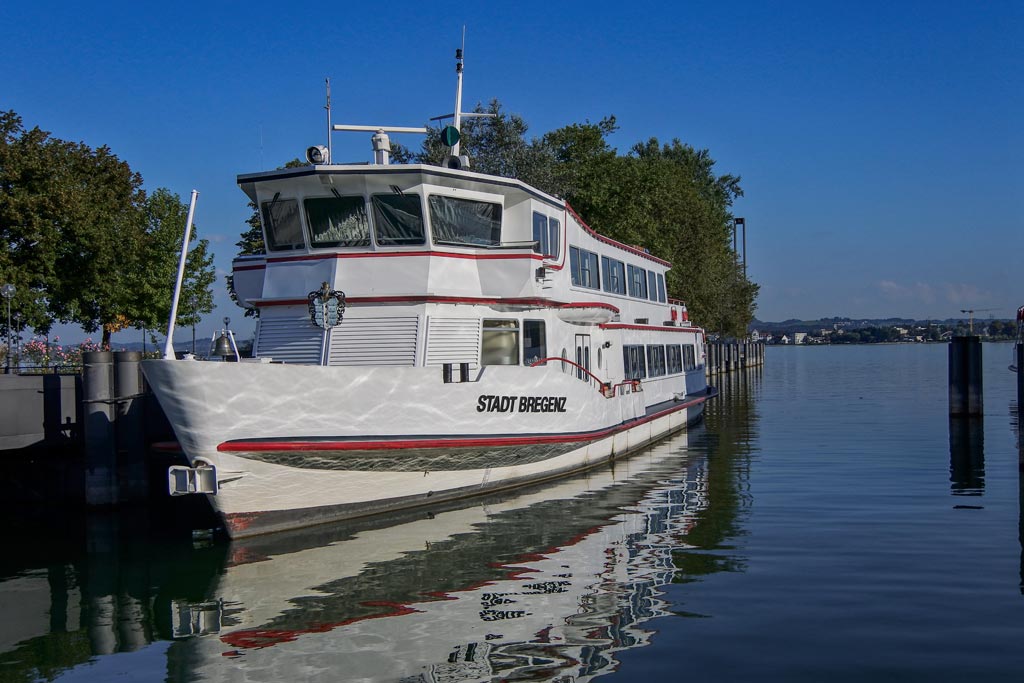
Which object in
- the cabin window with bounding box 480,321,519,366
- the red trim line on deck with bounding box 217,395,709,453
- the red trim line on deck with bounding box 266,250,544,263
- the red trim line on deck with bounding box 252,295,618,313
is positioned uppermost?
the red trim line on deck with bounding box 266,250,544,263

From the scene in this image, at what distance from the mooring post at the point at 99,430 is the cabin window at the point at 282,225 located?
346cm

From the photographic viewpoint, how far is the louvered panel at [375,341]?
14852 millimetres

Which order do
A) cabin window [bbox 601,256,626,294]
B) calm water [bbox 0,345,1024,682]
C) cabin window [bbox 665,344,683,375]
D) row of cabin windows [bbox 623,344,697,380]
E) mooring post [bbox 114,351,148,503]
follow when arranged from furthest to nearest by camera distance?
1. cabin window [bbox 665,344,683,375]
2. row of cabin windows [bbox 623,344,697,380]
3. cabin window [bbox 601,256,626,294]
4. mooring post [bbox 114,351,148,503]
5. calm water [bbox 0,345,1024,682]

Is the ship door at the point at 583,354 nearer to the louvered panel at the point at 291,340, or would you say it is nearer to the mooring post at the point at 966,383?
the louvered panel at the point at 291,340

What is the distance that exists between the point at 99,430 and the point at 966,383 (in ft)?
82.7

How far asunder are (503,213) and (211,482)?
7166mm

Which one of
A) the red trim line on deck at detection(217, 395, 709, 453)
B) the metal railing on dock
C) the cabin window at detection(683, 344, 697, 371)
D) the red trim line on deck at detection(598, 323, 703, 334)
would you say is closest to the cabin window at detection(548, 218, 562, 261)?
the red trim line on deck at detection(598, 323, 703, 334)

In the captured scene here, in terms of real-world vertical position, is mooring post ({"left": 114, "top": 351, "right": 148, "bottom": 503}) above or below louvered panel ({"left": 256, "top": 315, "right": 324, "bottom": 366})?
below

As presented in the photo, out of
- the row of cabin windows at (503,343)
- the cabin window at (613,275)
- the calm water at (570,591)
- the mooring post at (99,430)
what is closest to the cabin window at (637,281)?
the cabin window at (613,275)

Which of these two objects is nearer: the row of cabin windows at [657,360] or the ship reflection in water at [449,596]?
the ship reflection in water at [449,596]

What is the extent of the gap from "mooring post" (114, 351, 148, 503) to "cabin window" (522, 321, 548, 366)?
6.66 meters

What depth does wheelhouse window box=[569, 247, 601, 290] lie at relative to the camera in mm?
19781

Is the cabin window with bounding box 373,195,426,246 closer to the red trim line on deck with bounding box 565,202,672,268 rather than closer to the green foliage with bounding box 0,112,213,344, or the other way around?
the red trim line on deck with bounding box 565,202,672,268

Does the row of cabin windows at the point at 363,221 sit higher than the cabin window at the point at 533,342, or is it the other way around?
the row of cabin windows at the point at 363,221
